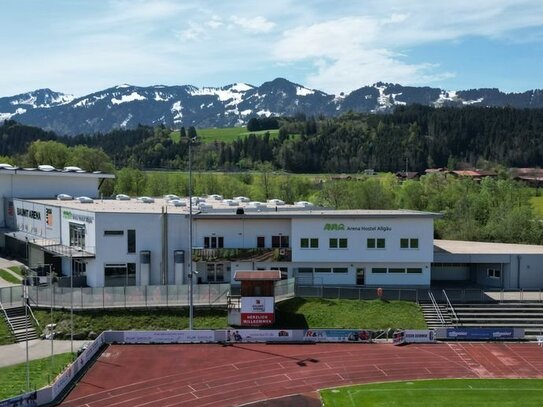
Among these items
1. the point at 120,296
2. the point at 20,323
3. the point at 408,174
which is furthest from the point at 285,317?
the point at 408,174

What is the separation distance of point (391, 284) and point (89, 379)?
28.5m

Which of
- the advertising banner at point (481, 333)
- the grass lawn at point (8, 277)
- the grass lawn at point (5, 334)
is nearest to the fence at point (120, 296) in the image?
the grass lawn at point (5, 334)

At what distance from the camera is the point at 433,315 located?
160ft

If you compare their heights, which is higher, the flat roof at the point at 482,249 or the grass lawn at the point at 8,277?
the flat roof at the point at 482,249

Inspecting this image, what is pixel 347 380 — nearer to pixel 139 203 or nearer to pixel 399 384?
pixel 399 384

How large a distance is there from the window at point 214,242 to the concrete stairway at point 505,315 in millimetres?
21331

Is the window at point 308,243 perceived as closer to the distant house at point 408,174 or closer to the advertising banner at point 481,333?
the advertising banner at point 481,333

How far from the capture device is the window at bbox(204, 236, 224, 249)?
5616 cm

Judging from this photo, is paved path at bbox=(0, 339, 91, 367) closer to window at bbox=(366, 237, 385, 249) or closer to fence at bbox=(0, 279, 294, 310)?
fence at bbox=(0, 279, 294, 310)

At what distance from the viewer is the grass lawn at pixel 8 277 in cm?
5753

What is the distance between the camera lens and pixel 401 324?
47188 millimetres

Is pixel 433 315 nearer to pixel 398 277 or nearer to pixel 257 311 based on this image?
pixel 398 277

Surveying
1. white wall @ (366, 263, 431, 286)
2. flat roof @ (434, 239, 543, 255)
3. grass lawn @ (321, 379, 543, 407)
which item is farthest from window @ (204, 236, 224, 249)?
grass lawn @ (321, 379, 543, 407)

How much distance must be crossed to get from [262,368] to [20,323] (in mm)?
20721
